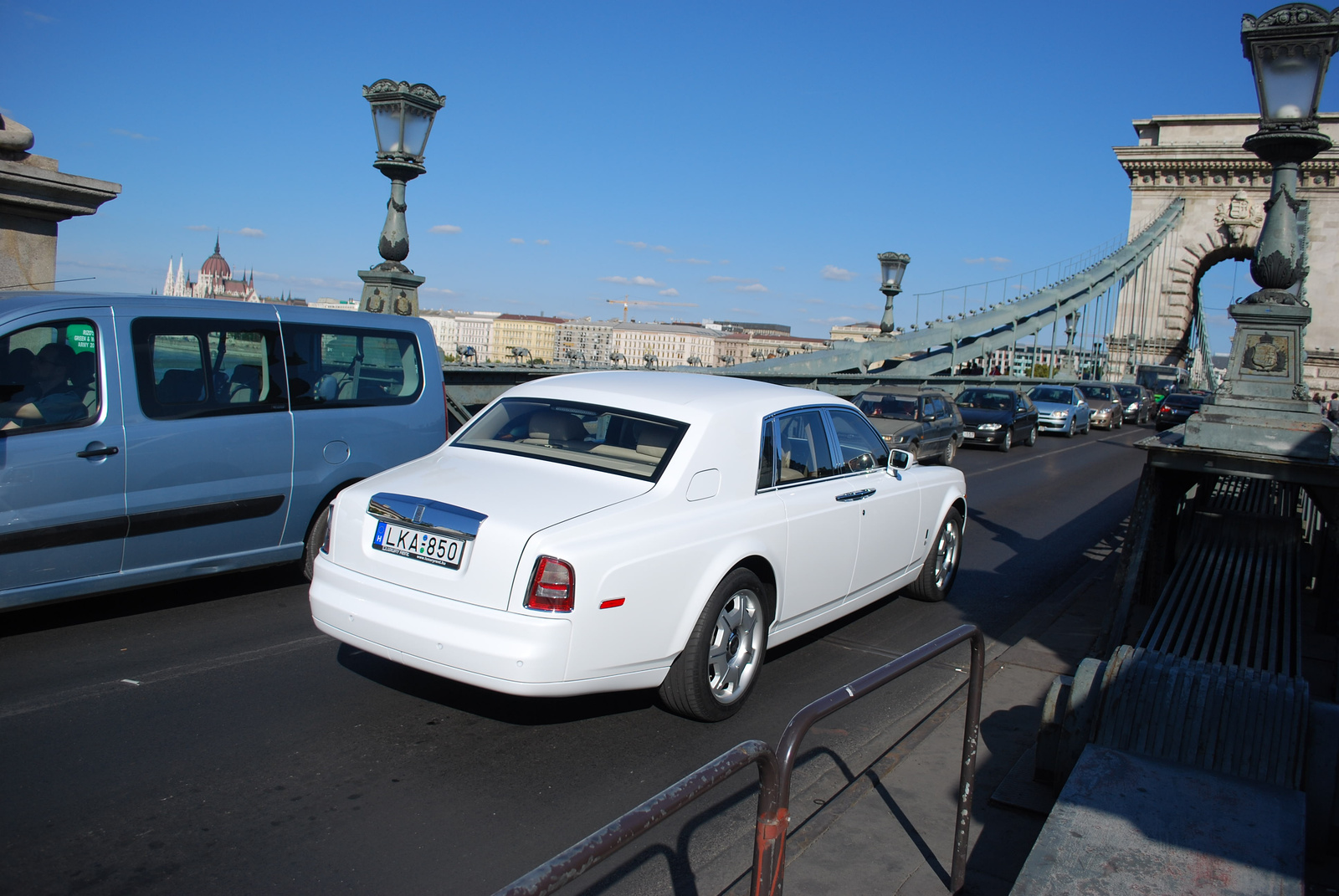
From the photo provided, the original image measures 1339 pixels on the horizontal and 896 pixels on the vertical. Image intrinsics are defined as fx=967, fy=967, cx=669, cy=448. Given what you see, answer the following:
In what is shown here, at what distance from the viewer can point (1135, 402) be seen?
3712 cm

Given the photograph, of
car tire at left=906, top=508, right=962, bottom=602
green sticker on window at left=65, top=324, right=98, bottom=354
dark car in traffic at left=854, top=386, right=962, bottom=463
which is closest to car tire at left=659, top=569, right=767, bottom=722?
car tire at left=906, top=508, right=962, bottom=602

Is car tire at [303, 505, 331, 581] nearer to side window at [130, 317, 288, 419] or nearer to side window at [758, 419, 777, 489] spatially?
side window at [130, 317, 288, 419]

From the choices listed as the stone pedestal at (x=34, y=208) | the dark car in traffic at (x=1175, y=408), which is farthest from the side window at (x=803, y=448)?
the dark car in traffic at (x=1175, y=408)

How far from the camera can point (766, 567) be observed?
482 cm

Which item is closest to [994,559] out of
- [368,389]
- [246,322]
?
[368,389]

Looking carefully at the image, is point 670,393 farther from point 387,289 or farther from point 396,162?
point 396,162

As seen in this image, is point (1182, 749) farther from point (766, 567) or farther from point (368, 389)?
point (368, 389)

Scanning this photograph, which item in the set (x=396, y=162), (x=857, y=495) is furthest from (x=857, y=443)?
(x=396, y=162)

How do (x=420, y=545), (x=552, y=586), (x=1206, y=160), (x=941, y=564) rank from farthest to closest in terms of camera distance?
(x=1206, y=160), (x=941, y=564), (x=420, y=545), (x=552, y=586)

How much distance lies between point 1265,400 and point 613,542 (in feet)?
14.6

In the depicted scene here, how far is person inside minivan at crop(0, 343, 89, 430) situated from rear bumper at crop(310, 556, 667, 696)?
206 centimetres

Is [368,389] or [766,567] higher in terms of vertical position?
[368,389]

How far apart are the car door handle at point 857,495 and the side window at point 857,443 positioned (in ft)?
0.48

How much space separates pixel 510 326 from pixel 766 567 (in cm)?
15230
